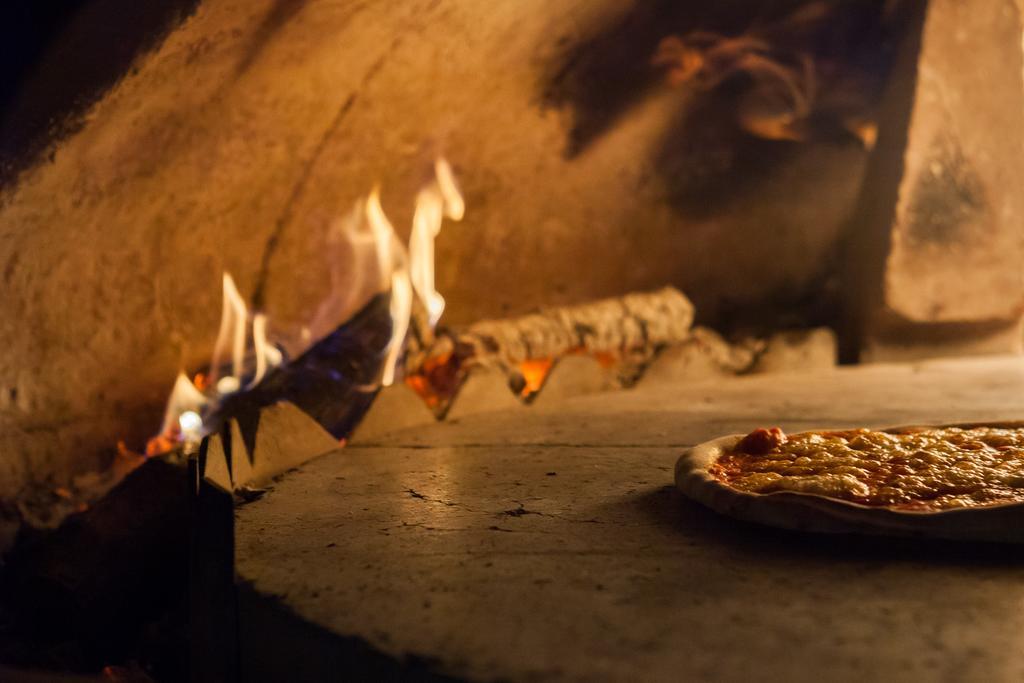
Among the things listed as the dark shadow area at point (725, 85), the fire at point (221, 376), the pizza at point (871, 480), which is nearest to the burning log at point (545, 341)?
the fire at point (221, 376)

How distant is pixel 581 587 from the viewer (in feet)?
5.76

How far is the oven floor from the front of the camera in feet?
4.83

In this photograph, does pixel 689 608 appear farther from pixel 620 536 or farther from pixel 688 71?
pixel 688 71

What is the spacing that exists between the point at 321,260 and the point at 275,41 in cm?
121

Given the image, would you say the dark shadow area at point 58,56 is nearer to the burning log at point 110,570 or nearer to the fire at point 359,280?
the burning log at point 110,570

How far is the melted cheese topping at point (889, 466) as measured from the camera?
201 centimetres

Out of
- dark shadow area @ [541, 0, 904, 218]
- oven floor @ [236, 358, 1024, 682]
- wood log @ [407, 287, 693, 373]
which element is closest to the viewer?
oven floor @ [236, 358, 1024, 682]

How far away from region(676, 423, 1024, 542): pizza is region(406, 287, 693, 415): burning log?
163cm

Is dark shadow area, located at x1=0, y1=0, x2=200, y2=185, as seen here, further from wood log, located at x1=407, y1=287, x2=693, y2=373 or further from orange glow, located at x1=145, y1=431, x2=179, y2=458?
wood log, located at x1=407, y1=287, x2=693, y2=373

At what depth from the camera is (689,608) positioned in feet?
5.41

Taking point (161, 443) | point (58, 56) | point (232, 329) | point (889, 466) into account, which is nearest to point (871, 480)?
point (889, 466)

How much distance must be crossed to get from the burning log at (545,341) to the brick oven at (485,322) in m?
0.02

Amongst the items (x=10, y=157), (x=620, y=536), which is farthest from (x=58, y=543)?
(x=620, y=536)

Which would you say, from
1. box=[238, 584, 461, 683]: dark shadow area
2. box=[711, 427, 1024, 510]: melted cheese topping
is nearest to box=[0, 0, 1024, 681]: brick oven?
box=[238, 584, 461, 683]: dark shadow area
